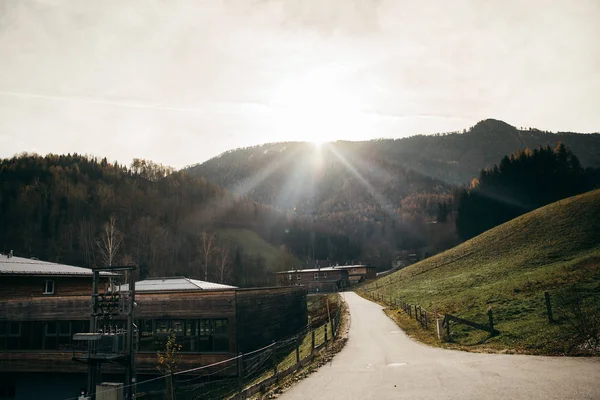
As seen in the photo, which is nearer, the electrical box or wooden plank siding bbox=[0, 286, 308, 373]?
the electrical box

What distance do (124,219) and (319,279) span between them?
54.3m

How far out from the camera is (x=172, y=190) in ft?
438

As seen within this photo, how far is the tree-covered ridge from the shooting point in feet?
268

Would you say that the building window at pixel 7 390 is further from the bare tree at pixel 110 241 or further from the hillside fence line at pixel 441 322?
the bare tree at pixel 110 241

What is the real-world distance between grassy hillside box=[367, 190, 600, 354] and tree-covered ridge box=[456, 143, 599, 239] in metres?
27.0

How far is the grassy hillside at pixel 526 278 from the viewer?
20547mm

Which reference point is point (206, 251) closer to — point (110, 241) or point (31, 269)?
point (110, 241)

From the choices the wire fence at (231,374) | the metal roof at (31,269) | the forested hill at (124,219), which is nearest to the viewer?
the wire fence at (231,374)

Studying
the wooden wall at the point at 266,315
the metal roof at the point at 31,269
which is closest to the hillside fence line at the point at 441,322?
the wooden wall at the point at 266,315

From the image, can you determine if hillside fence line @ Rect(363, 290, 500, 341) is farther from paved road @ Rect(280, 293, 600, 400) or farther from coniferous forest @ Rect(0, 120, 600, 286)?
coniferous forest @ Rect(0, 120, 600, 286)

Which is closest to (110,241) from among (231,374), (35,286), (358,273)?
(35,286)

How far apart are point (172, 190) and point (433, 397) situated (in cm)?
13036

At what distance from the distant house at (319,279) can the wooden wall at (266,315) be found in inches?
2092

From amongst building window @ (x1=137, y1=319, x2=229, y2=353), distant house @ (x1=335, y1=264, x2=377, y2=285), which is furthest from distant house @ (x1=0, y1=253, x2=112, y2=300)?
distant house @ (x1=335, y1=264, x2=377, y2=285)
